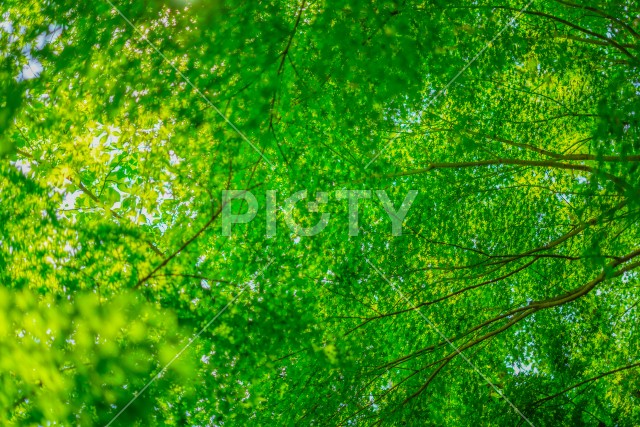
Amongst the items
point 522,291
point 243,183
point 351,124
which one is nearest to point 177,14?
point 243,183

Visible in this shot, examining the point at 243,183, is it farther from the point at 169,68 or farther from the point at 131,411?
the point at 131,411

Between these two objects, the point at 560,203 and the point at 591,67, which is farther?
the point at 560,203
